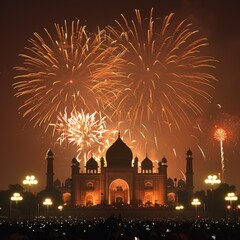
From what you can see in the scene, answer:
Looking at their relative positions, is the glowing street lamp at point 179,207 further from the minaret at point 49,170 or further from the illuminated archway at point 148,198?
the minaret at point 49,170

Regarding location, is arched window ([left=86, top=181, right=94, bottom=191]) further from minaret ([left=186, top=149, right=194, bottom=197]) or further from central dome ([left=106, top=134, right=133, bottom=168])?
minaret ([left=186, top=149, right=194, bottom=197])

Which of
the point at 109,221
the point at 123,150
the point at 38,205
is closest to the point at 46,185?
the point at 38,205

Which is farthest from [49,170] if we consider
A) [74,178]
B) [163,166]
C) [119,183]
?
[163,166]

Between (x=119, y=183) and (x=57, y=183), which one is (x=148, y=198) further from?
(x=57, y=183)

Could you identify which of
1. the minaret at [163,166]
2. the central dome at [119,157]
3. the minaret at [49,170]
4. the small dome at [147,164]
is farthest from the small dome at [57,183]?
the minaret at [163,166]

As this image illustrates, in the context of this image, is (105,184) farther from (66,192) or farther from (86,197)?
(66,192)

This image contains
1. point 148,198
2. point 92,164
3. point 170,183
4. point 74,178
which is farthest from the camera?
point 170,183
